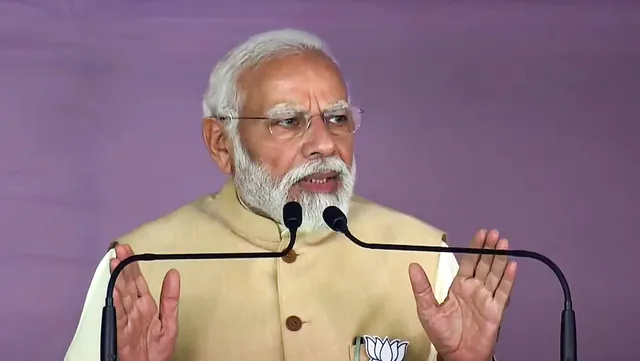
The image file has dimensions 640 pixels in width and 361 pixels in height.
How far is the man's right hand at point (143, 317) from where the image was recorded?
6.64ft

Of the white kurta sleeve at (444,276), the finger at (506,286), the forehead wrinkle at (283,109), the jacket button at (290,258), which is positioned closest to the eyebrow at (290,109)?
the forehead wrinkle at (283,109)

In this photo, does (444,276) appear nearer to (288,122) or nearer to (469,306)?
(469,306)

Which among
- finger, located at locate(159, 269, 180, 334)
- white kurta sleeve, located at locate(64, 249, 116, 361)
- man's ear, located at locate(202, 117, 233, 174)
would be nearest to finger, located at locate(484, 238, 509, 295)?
finger, located at locate(159, 269, 180, 334)

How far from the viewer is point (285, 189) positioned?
7.86ft

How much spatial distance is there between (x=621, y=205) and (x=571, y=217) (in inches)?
6.1

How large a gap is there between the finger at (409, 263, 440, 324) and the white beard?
1.03ft

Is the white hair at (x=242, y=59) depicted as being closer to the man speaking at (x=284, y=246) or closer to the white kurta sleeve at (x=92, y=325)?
the man speaking at (x=284, y=246)

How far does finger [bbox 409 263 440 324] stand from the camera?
2.11m

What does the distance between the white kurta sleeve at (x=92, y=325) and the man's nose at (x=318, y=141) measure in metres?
0.53

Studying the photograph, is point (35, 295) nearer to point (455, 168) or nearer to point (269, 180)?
point (269, 180)

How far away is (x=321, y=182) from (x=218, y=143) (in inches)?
13.9

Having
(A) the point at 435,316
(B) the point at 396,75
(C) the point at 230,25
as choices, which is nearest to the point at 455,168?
(B) the point at 396,75

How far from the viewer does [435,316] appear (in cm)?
214

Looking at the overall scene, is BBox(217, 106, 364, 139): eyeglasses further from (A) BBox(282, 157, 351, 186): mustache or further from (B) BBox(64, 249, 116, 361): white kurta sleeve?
(B) BBox(64, 249, 116, 361): white kurta sleeve
